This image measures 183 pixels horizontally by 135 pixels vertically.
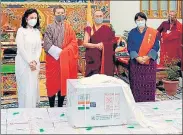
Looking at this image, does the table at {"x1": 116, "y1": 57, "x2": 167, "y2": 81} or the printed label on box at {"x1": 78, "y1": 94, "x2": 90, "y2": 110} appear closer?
the printed label on box at {"x1": 78, "y1": 94, "x2": 90, "y2": 110}

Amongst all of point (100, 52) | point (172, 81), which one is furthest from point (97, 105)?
point (172, 81)

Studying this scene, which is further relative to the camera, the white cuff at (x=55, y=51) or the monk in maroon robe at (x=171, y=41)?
the monk in maroon robe at (x=171, y=41)

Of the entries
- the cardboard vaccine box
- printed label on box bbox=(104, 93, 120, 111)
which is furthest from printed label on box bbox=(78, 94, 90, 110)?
printed label on box bbox=(104, 93, 120, 111)

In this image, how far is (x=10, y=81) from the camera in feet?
16.7

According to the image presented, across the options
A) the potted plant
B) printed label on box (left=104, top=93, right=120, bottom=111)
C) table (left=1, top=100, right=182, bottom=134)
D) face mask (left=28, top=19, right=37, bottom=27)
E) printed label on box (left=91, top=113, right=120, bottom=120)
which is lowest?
the potted plant

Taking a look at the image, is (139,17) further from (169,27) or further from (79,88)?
(169,27)

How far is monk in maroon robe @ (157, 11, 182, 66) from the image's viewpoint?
590 cm

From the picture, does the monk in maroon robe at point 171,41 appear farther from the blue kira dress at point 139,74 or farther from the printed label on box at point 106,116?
the printed label on box at point 106,116

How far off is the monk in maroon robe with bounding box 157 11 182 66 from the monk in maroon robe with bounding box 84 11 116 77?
2071 mm

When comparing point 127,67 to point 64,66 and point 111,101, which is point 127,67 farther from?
point 111,101

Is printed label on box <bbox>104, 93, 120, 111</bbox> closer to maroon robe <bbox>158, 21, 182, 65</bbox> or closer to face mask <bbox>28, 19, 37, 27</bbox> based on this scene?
face mask <bbox>28, 19, 37, 27</bbox>

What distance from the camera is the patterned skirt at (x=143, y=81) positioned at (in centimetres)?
385

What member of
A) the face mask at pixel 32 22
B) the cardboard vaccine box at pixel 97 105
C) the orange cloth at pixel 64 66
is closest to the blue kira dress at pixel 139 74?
the orange cloth at pixel 64 66

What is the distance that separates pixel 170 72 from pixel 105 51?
1.47 metres
